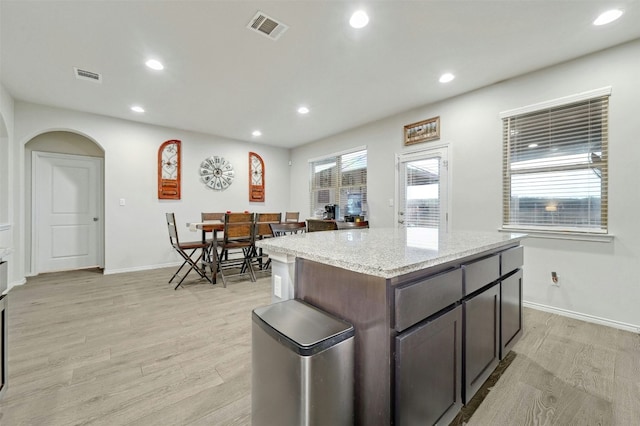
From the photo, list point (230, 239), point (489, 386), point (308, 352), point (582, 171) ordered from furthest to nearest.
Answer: point (230, 239) → point (582, 171) → point (489, 386) → point (308, 352)

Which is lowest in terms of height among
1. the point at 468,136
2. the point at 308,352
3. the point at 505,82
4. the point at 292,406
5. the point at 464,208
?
the point at 292,406

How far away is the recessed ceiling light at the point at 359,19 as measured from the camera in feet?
6.95

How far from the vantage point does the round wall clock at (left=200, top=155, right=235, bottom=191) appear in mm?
5430

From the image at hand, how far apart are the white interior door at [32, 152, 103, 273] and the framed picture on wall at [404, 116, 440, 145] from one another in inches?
218

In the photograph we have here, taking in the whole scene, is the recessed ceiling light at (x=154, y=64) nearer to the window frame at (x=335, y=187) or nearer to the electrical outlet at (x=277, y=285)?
the electrical outlet at (x=277, y=285)

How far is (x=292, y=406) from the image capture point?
0.95 meters

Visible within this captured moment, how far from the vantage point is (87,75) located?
3098mm

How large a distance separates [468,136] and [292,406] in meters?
3.69

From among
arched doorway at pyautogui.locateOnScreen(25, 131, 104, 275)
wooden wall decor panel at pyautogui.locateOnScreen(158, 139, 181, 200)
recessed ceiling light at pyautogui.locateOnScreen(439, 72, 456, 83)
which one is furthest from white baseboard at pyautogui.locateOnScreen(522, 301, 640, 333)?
arched doorway at pyautogui.locateOnScreen(25, 131, 104, 275)

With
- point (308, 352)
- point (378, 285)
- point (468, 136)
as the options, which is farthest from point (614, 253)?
point (308, 352)

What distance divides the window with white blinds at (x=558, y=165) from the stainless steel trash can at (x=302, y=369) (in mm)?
3057

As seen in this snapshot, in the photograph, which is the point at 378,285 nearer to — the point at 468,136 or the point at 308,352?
the point at 308,352

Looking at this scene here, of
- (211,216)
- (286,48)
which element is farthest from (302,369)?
(211,216)

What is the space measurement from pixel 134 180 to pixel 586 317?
6447 millimetres
